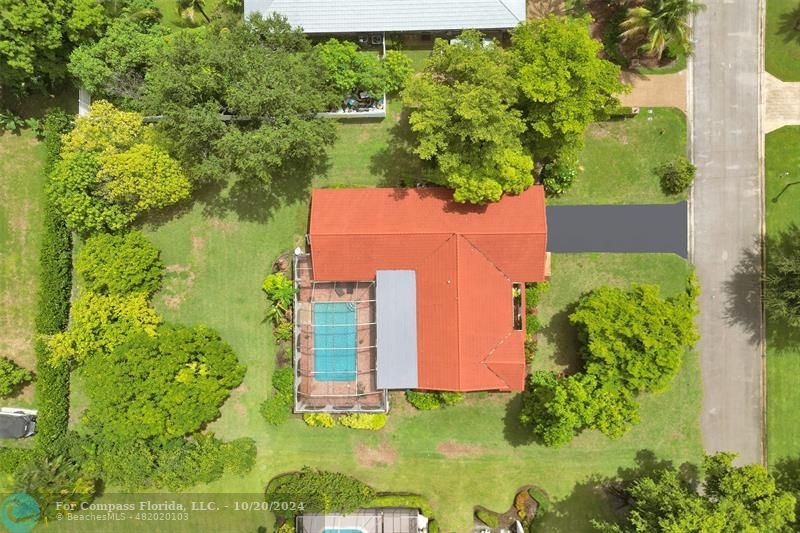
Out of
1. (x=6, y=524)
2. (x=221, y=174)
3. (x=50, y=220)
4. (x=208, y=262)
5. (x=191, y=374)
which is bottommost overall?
(x=6, y=524)

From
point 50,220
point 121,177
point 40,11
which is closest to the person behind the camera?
point 40,11

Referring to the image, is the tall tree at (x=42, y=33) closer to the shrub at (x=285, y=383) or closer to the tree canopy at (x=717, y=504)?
the shrub at (x=285, y=383)

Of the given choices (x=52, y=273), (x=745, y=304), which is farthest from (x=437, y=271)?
(x=52, y=273)

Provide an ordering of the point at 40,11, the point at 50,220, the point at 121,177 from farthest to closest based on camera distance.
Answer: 1. the point at 50,220
2. the point at 121,177
3. the point at 40,11

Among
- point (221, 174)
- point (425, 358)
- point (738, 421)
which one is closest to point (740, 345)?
point (738, 421)

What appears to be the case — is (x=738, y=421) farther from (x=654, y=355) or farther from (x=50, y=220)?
(x=50, y=220)

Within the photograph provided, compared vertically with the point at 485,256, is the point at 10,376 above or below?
below

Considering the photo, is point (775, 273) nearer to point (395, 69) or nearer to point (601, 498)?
point (601, 498)
